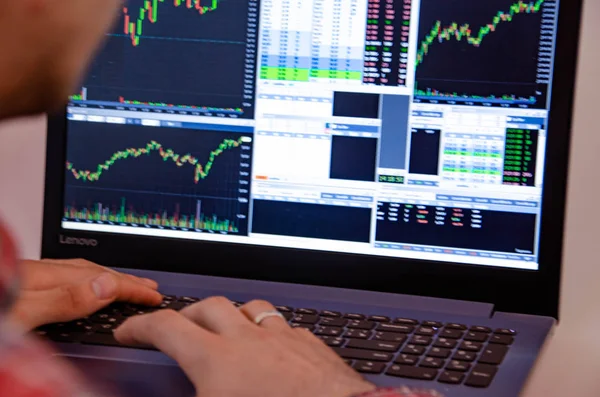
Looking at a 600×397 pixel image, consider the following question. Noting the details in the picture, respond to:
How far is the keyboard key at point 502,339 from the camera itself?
883 mm

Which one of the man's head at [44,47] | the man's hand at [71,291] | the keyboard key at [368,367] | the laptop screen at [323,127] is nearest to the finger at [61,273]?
the man's hand at [71,291]

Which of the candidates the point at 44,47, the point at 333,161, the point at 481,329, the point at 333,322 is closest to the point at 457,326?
the point at 481,329

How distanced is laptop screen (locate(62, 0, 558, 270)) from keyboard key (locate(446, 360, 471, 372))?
0.22 m

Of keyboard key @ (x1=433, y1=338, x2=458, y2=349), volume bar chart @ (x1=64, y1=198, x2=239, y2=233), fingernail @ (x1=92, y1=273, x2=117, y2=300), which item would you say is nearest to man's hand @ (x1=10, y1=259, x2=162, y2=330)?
fingernail @ (x1=92, y1=273, x2=117, y2=300)

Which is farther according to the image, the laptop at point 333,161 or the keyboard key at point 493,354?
the laptop at point 333,161

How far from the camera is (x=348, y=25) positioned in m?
1.04

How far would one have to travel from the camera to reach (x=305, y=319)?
3.09 ft

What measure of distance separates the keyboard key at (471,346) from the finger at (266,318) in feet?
0.59

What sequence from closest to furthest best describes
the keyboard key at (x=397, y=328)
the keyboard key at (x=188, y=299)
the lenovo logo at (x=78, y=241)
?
the keyboard key at (x=397, y=328), the keyboard key at (x=188, y=299), the lenovo logo at (x=78, y=241)

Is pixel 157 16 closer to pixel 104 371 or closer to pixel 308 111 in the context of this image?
pixel 308 111

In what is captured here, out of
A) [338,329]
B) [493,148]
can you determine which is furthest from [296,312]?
[493,148]

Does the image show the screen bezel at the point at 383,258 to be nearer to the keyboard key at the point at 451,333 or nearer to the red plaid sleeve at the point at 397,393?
the keyboard key at the point at 451,333

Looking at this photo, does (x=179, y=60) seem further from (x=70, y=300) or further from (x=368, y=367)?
(x=368, y=367)

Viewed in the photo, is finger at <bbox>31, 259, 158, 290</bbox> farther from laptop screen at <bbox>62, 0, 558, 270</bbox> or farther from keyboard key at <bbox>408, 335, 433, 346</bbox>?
keyboard key at <bbox>408, 335, 433, 346</bbox>
